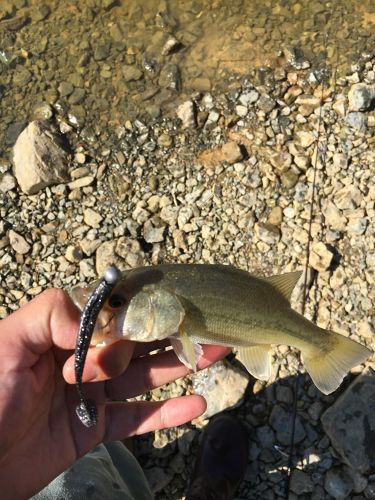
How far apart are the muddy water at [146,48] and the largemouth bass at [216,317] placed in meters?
3.54

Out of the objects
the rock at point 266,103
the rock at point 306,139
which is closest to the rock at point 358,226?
the rock at point 306,139

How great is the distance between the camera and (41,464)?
3.57 metres

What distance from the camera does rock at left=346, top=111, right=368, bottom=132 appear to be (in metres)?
5.86

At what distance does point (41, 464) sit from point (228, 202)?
3046mm

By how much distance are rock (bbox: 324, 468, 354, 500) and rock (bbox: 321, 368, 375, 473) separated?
0.12 meters

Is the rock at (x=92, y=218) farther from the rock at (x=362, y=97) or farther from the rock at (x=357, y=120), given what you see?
the rock at (x=362, y=97)

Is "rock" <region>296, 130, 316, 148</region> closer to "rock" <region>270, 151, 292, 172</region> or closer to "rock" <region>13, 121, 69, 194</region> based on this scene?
"rock" <region>270, 151, 292, 172</region>

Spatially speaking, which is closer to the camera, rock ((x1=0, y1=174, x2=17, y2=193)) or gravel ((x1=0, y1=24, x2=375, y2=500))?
gravel ((x1=0, y1=24, x2=375, y2=500))

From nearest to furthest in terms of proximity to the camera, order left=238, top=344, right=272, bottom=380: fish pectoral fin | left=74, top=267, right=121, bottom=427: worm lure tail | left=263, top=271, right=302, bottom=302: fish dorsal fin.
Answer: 1. left=74, top=267, right=121, bottom=427: worm lure tail
2. left=263, top=271, right=302, bottom=302: fish dorsal fin
3. left=238, top=344, right=272, bottom=380: fish pectoral fin

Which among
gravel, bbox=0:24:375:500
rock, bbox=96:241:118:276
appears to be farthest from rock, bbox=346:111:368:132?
rock, bbox=96:241:118:276

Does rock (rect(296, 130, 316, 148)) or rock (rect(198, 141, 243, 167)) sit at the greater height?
rock (rect(198, 141, 243, 167))

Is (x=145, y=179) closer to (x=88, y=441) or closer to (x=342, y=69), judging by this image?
(x=342, y=69)

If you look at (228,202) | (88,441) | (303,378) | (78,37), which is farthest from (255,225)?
(78,37)

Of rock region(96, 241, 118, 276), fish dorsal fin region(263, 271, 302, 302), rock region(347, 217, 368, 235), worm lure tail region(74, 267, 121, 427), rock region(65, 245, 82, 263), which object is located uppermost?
worm lure tail region(74, 267, 121, 427)
